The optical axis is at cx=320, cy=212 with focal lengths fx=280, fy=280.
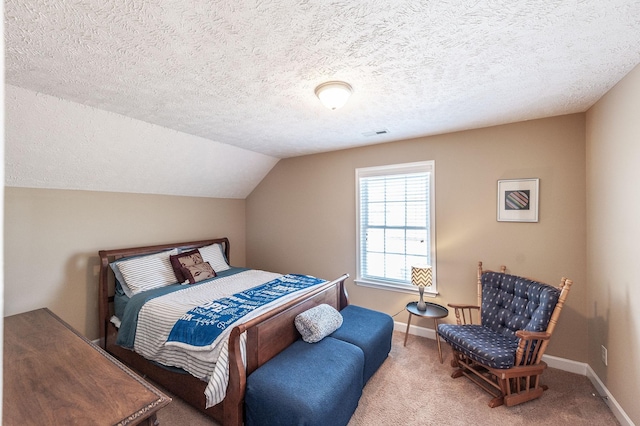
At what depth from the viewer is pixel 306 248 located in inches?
164

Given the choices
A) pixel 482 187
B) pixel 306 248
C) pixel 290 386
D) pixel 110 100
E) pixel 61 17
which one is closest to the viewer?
pixel 61 17

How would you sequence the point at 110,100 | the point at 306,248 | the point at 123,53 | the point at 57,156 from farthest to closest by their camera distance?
the point at 306,248, the point at 57,156, the point at 110,100, the point at 123,53

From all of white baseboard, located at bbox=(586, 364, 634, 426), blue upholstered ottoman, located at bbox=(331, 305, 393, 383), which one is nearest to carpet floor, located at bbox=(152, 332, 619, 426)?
white baseboard, located at bbox=(586, 364, 634, 426)

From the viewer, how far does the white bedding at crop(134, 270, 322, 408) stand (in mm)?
1854

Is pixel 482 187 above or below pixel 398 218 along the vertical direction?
above

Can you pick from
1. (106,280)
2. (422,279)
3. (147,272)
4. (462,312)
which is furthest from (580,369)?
(106,280)

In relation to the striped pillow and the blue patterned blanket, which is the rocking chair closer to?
the blue patterned blanket

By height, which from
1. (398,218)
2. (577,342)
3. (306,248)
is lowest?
(577,342)

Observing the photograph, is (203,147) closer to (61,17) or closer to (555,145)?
(61,17)

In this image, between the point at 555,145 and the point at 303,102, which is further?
the point at 555,145

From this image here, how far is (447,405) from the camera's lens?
7.19 feet

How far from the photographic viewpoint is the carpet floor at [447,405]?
2035 millimetres

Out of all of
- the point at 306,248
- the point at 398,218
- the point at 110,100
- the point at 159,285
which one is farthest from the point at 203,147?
the point at 398,218

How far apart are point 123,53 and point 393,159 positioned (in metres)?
2.78
